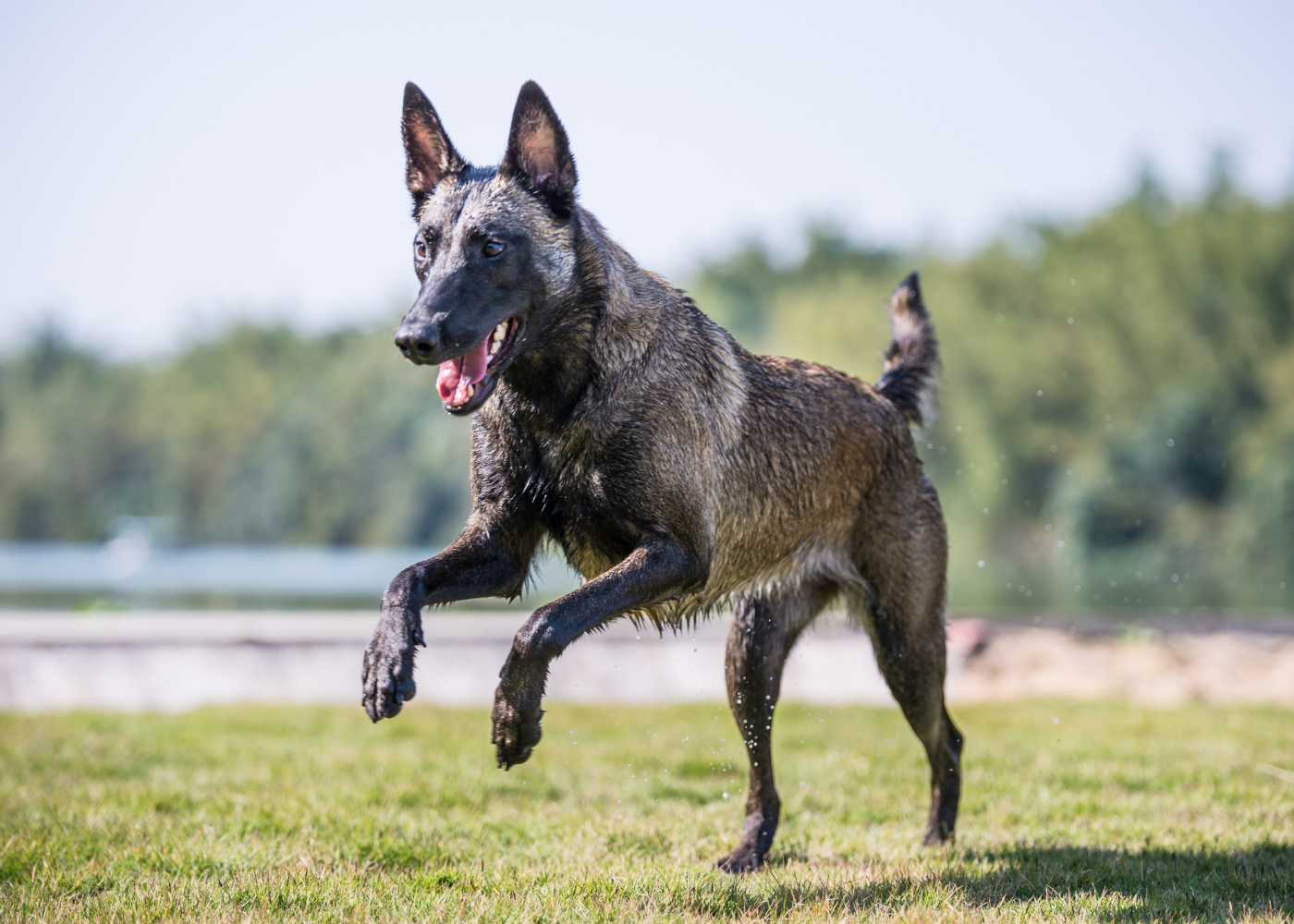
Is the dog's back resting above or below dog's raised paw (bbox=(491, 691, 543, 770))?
above

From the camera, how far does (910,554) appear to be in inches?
198

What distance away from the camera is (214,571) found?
3534cm

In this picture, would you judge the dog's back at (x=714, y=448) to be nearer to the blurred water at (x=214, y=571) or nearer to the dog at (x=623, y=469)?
the dog at (x=623, y=469)

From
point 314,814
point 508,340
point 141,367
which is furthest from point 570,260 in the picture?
point 141,367

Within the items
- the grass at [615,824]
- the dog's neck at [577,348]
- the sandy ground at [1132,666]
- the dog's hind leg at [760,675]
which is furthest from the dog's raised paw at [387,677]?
the sandy ground at [1132,666]

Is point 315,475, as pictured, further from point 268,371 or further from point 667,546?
point 667,546

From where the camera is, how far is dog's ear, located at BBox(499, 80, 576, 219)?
13.0 feet

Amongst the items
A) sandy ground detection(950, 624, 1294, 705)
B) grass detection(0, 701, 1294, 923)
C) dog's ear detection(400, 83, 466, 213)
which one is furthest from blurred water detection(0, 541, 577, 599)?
dog's ear detection(400, 83, 466, 213)

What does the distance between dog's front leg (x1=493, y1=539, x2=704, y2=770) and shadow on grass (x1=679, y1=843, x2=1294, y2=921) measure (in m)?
0.79

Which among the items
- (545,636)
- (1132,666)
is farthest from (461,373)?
(1132,666)

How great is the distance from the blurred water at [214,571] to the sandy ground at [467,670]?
4701 millimetres

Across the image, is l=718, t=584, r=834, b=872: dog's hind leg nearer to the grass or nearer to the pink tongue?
the grass

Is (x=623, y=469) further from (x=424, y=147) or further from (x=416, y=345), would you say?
(x=424, y=147)

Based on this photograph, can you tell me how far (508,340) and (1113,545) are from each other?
3650cm
